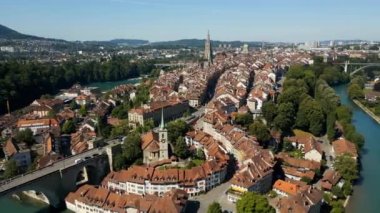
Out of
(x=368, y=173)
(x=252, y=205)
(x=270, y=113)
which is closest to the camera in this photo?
(x=252, y=205)

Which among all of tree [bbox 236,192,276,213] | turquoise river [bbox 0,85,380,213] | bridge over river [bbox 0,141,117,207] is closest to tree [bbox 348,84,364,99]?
turquoise river [bbox 0,85,380,213]

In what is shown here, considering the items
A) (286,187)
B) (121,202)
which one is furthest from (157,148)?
(286,187)

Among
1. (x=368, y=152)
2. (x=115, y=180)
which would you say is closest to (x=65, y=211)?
(x=115, y=180)

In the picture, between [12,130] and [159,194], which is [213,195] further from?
[12,130]

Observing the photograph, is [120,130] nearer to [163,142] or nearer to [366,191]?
[163,142]

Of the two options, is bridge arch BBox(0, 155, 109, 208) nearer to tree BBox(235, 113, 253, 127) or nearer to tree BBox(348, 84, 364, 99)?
tree BBox(235, 113, 253, 127)

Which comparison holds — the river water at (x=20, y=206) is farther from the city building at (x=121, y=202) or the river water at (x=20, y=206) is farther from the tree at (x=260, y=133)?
the tree at (x=260, y=133)
